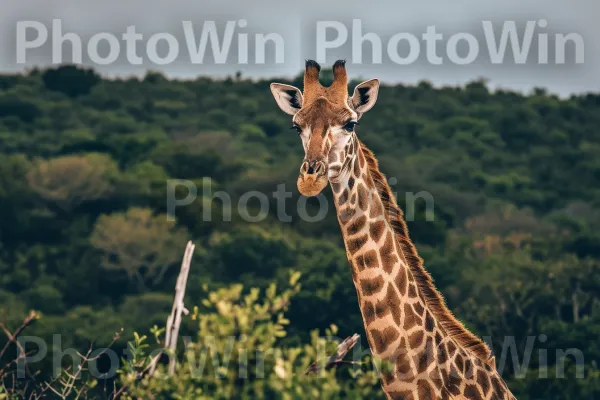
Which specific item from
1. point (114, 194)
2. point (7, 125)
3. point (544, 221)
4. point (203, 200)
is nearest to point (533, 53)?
point (544, 221)

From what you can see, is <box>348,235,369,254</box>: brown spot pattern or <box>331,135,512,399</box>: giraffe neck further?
<box>348,235,369,254</box>: brown spot pattern

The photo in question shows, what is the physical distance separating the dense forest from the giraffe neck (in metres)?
20.0

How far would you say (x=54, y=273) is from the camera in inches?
2665

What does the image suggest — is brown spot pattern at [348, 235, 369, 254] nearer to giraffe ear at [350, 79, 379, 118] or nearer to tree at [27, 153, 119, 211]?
giraffe ear at [350, 79, 379, 118]

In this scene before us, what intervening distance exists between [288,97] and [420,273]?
1.71m

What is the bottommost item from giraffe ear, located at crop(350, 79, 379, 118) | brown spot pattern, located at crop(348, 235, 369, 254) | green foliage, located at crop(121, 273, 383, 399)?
green foliage, located at crop(121, 273, 383, 399)

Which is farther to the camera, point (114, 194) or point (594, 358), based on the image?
point (114, 194)

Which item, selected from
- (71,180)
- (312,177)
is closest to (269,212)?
(71,180)

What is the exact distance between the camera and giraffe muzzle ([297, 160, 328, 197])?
31.8ft

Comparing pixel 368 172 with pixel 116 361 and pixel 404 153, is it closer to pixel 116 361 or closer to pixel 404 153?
pixel 116 361

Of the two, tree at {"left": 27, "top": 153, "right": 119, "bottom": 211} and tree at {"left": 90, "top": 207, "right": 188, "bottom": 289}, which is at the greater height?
tree at {"left": 27, "top": 153, "right": 119, "bottom": 211}

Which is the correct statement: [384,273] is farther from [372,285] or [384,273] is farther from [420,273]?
[420,273]

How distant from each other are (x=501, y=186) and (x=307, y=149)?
75.6 meters

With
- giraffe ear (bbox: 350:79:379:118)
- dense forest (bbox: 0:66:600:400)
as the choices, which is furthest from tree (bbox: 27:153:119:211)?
giraffe ear (bbox: 350:79:379:118)
